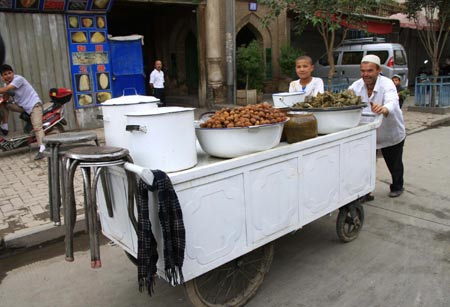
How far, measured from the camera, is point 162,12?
14.8 metres

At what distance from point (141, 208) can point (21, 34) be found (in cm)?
796

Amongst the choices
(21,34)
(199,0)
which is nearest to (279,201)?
(21,34)

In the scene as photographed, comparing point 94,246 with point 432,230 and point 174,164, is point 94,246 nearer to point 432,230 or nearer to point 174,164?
point 174,164

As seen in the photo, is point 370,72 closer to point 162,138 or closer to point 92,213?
point 162,138

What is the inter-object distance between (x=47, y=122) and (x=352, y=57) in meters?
11.3

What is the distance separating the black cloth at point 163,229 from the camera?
216 cm

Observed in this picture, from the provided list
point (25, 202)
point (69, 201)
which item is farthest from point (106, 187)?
point (25, 202)

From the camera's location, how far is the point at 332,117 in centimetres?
337

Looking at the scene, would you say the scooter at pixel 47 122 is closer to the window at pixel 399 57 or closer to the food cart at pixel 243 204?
the food cart at pixel 243 204

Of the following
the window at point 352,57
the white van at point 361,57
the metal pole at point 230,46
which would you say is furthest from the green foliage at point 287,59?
the window at point 352,57

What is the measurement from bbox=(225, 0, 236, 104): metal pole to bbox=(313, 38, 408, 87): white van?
452 centimetres

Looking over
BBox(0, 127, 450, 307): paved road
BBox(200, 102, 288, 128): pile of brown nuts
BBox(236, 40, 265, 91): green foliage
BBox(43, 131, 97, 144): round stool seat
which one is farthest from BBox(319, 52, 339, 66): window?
BBox(43, 131, 97, 144): round stool seat

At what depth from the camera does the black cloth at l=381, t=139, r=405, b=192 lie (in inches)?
196

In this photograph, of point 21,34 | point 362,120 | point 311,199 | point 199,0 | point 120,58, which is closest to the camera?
point 311,199
